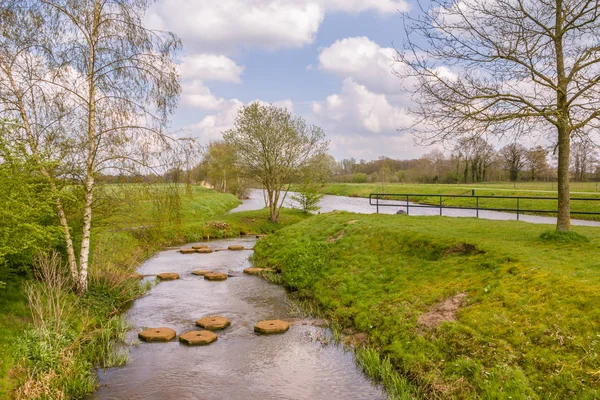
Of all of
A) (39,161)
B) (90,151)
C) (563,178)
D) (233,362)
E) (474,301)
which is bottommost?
(233,362)

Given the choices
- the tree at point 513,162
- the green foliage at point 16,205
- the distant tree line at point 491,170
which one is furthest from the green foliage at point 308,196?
the tree at point 513,162

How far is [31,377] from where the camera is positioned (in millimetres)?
6305

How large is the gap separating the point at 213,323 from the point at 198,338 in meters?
1.09

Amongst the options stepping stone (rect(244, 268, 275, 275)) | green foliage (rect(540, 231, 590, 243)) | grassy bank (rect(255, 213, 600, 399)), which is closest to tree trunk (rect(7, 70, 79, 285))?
grassy bank (rect(255, 213, 600, 399))

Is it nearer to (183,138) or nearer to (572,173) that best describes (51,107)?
(183,138)

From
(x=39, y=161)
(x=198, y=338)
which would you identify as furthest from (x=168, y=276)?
(x=39, y=161)

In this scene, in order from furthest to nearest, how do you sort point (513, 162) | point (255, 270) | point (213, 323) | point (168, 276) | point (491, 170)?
point (491, 170) → point (513, 162) → point (255, 270) → point (168, 276) → point (213, 323)

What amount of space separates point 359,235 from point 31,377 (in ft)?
39.3

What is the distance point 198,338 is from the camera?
9.42 metres

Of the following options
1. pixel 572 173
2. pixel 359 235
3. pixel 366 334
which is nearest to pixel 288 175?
pixel 359 235

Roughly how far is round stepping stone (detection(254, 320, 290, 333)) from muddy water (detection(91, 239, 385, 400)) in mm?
181

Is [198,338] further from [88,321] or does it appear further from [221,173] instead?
[221,173]

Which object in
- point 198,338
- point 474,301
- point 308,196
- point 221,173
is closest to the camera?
point 474,301

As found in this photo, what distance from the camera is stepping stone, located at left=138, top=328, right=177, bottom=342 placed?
952cm
